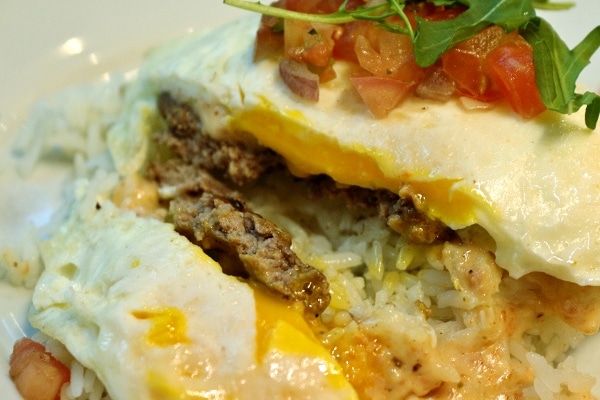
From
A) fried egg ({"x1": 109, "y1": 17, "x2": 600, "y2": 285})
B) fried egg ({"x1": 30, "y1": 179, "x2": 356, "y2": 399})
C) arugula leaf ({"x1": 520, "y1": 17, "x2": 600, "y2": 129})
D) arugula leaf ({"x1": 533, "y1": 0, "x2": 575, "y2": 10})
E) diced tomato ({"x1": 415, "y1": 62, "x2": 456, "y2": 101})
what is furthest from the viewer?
arugula leaf ({"x1": 533, "y1": 0, "x2": 575, "y2": 10})

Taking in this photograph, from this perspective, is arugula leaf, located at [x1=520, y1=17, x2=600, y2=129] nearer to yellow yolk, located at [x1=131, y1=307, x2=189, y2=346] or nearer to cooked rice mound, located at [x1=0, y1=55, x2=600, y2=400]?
cooked rice mound, located at [x1=0, y1=55, x2=600, y2=400]

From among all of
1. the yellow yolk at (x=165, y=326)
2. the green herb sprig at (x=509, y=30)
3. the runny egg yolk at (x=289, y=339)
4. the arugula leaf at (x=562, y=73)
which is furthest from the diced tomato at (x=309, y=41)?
the yellow yolk at (x=165, y=326)

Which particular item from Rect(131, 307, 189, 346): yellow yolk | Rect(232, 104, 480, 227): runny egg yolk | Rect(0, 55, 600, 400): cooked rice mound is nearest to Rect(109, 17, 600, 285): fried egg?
Rect(232, 104, 480, 227): runny egg yolk

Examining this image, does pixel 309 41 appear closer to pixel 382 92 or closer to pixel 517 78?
pixel 382 92

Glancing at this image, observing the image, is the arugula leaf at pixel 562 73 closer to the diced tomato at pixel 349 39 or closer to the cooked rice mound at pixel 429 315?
the cooked rice mound at pixel 429 315

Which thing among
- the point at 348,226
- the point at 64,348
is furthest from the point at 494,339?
the point at 64,348

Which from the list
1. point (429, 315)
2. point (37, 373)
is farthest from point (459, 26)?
point (37, 373)
